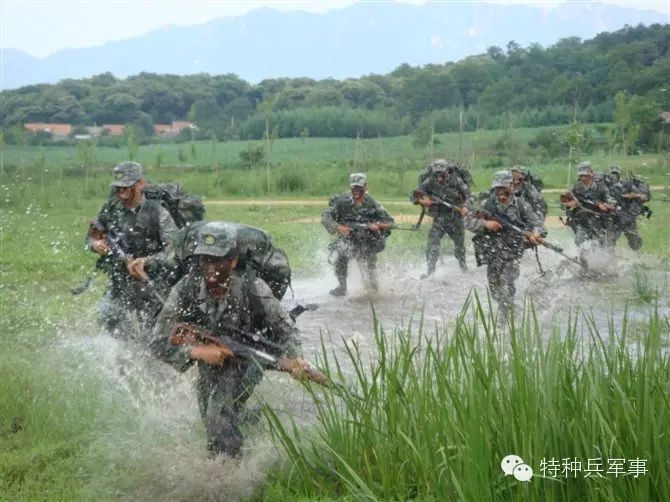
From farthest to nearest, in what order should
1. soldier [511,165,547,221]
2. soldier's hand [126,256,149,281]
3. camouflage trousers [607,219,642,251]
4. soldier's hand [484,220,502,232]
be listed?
camouflage trousers [607,219,642,251] → soldier [511,165,547,221] → soldier's hand [484,220,502,232] → soldier's hand [126,256,149,281]

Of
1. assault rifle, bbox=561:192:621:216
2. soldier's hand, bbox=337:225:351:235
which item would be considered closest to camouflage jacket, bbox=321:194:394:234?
soldier's hand, bbox=337:225:351:235

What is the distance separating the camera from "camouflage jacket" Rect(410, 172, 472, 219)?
14305 millimetres

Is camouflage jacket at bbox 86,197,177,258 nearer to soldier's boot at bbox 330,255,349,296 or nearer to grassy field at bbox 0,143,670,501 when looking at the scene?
grassy field at bbox 0,143,670,501

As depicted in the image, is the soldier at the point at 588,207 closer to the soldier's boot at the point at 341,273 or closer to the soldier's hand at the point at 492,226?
the soldier's boot at the point at 341,273

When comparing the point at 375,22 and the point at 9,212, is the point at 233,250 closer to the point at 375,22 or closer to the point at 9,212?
the point at 9,212

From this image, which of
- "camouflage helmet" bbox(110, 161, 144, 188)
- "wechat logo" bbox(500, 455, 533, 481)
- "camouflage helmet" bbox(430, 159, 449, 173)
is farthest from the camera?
"camouflage helmet" bbox(430, 159, 449, 173)

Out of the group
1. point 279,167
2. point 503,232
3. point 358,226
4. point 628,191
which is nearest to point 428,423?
point 503,232

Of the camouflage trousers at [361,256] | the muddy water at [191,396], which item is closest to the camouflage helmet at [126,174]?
the muddy water at [191,396]

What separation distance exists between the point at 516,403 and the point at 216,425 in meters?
2.01

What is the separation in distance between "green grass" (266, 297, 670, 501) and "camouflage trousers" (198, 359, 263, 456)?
472 mm

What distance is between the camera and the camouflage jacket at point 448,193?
1430cm

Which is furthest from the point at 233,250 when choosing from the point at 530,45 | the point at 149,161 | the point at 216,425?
the point at 149,161

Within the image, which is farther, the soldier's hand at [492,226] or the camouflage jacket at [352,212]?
the camouflage jacket at [352,212]

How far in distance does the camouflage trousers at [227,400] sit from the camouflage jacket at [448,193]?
9155 millimetres
